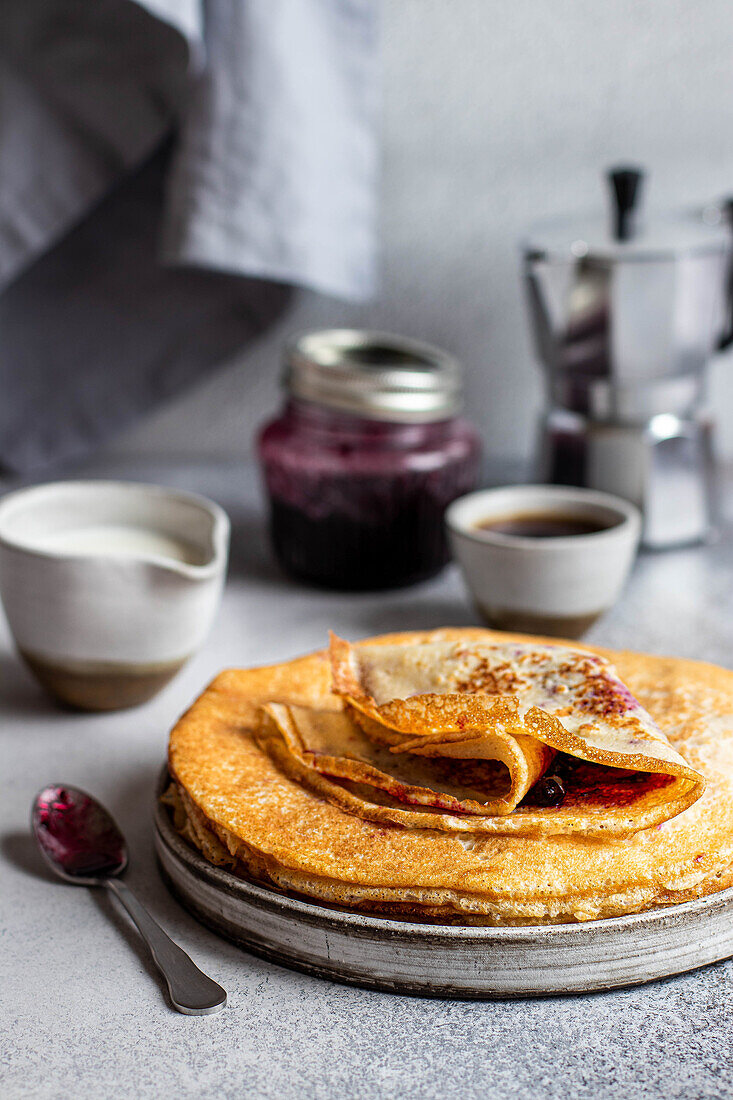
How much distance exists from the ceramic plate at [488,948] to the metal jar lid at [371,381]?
22.8 inches

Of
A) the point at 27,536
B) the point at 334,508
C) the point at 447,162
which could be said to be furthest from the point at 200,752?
the point at 447,162

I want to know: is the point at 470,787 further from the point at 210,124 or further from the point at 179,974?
the point at 210,124

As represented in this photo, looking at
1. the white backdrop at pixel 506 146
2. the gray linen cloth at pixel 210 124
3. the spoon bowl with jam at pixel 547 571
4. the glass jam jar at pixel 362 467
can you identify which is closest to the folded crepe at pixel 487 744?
the spoon bowl with jam at pixel 547 571

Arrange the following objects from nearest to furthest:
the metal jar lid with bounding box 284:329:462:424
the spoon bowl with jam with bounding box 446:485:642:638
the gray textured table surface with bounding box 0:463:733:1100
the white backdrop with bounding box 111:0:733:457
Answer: the gray textured table surface with bounding box 0:463:733:1100
the spoon bowl with jam with bounding box 446:485:642:638
the metal jar lid with bounding box 284:329:462:424
the white backdrop with bounding box 111:0:733:457

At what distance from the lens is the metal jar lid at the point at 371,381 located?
1.03 m

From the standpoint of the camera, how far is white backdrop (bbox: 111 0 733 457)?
132 cm

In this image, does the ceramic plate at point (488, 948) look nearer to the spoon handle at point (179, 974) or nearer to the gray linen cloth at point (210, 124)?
the spoon handle at point (179, 974)

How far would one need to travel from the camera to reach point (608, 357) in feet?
3.64

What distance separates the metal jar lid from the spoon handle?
1.88ft

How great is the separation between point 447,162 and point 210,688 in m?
0.90

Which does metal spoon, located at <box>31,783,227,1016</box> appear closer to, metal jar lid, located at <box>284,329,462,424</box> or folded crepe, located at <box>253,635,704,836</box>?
folded crepe, located at <box>253,635,704,836</box>

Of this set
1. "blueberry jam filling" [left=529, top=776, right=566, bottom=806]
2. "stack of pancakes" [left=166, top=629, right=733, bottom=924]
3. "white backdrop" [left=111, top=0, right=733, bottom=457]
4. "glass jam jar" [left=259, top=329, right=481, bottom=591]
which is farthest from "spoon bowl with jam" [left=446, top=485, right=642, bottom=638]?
"white backdrop" [left=111, top=0, right=733, bottom=457]

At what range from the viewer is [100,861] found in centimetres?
62

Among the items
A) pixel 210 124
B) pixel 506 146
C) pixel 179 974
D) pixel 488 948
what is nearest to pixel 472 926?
pixel 488 948
